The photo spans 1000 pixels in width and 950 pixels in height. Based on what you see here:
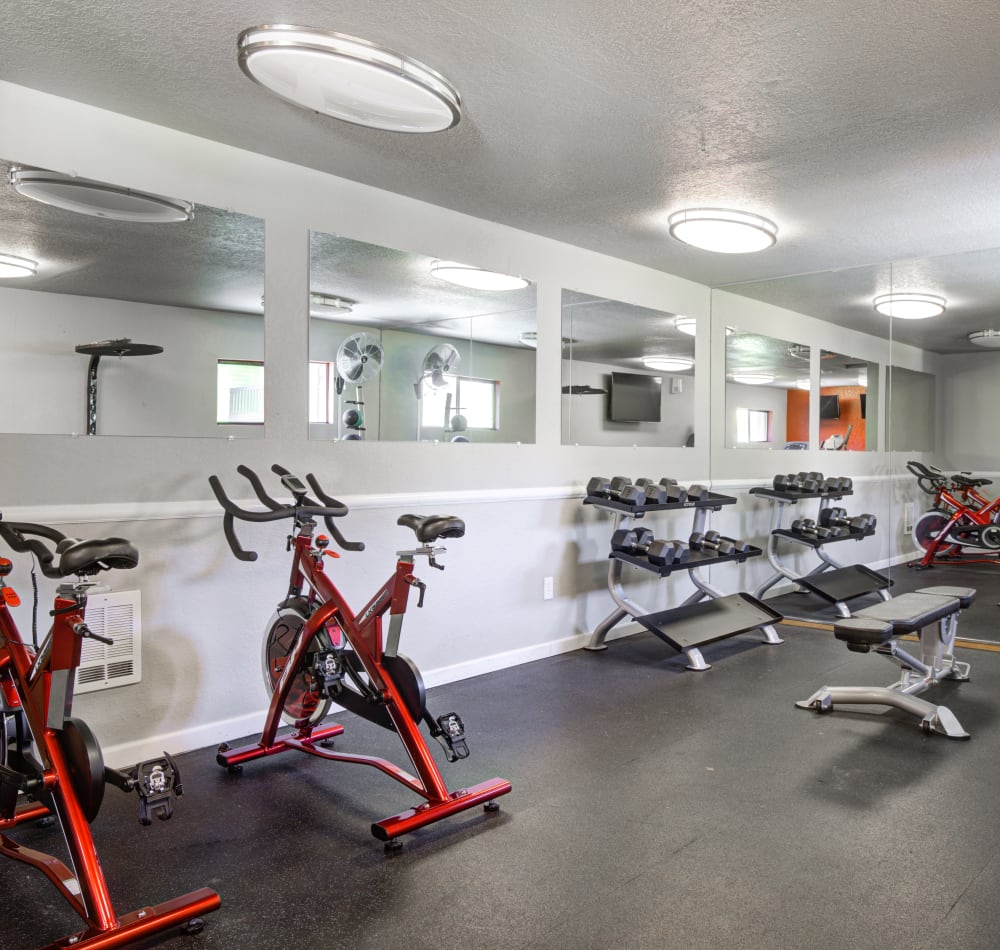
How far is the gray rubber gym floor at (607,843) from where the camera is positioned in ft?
5.99

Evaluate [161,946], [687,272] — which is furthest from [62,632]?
[687,272]

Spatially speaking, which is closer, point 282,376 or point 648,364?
point 282,376

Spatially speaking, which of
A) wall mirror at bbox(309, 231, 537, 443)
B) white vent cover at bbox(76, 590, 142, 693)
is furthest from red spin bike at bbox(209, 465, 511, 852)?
wall mirror at bbox(309, 231, 537, 443)

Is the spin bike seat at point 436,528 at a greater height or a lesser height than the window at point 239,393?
lesser

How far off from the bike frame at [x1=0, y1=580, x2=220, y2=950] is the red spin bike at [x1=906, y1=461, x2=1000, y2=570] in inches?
165

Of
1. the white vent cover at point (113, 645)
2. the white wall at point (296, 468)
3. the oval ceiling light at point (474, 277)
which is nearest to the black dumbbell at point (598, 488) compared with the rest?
the white wall at point (296, 468)

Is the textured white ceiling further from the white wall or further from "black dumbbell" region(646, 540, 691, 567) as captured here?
"black dumbbell" region(646, 540, 691, 567)

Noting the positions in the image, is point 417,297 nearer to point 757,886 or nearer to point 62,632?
point 62,632

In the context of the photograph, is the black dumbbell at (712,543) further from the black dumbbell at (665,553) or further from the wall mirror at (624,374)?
the wall mirror at (624,374)

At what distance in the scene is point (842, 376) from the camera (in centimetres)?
487

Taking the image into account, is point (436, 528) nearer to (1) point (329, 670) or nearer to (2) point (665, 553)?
(1) point (329, 670)

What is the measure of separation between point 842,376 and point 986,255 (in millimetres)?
985

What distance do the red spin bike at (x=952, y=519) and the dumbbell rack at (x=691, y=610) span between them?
0.95 metres

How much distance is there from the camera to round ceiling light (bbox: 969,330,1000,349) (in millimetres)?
4320
